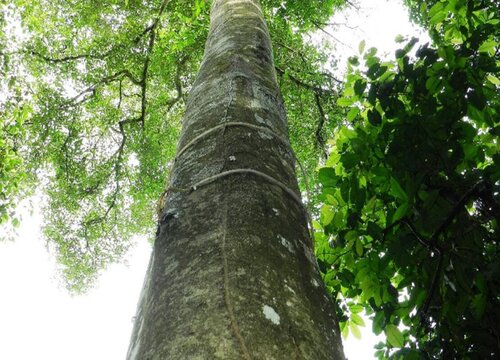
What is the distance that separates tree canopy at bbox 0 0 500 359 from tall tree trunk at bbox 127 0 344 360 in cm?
41

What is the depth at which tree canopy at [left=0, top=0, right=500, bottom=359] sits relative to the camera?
5.49 ft

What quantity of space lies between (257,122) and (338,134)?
1.74 feet

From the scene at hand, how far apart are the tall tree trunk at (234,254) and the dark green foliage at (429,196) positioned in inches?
14.7

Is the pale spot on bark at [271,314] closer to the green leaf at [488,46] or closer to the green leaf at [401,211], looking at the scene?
the green leaf at [401,211]

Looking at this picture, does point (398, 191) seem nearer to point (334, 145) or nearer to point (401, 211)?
point (401, 211)

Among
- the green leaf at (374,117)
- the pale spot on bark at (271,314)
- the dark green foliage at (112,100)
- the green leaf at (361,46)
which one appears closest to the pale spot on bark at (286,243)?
the pale spot on bark at (271,314)

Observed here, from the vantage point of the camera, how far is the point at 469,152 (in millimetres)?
1779

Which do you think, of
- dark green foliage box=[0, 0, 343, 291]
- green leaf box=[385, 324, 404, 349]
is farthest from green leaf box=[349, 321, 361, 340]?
dark green foliage box=[0, 0, 343, 291]

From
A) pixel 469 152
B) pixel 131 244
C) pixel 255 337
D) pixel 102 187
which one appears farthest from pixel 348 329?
pixel 131 244

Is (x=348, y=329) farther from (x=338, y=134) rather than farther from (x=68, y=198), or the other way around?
(x=68, y=198)

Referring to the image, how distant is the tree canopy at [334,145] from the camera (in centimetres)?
167

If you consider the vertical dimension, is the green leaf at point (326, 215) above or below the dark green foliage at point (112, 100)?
below

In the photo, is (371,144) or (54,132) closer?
(371,144)

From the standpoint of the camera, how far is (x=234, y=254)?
1.21m
